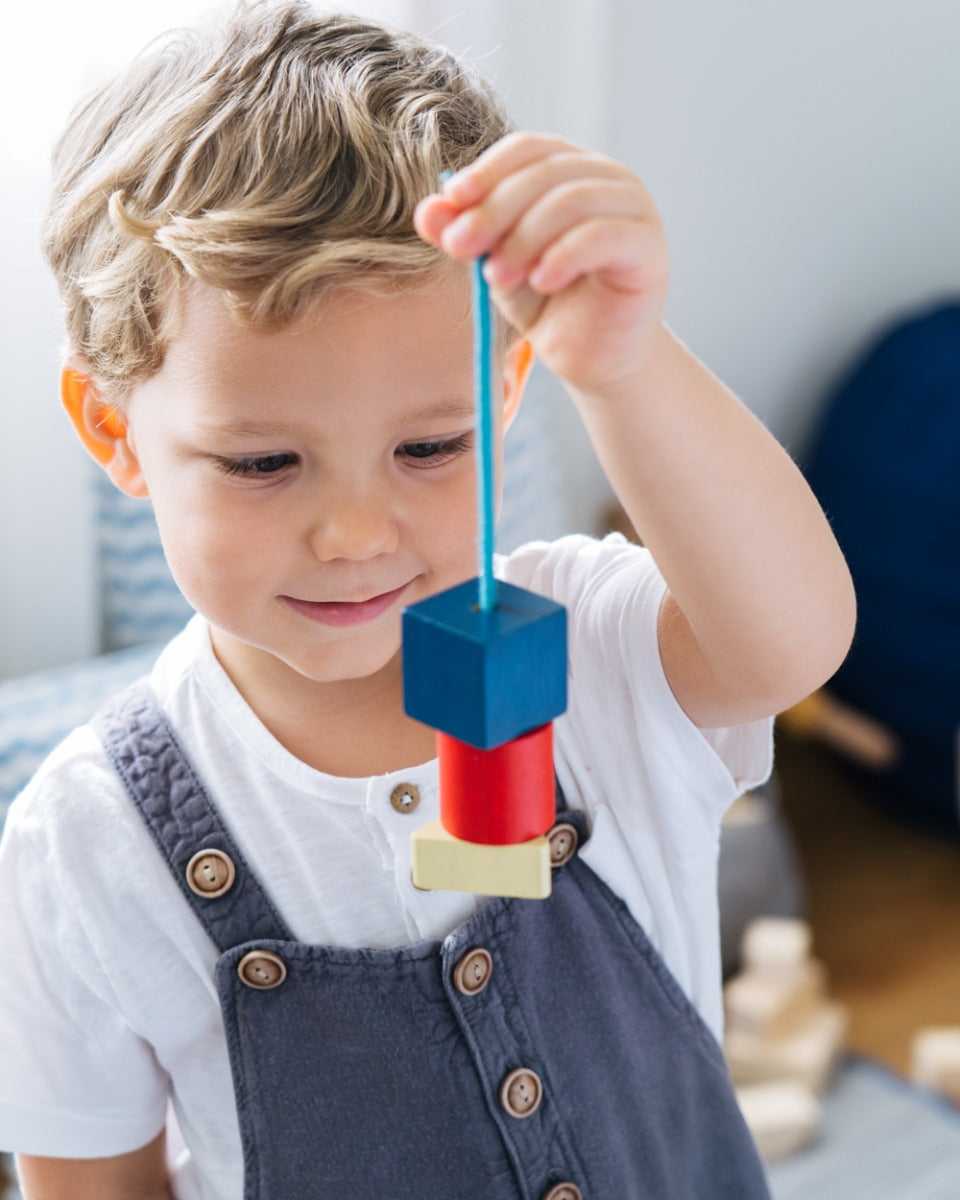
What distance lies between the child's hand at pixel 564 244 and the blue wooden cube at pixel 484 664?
85 millimetres

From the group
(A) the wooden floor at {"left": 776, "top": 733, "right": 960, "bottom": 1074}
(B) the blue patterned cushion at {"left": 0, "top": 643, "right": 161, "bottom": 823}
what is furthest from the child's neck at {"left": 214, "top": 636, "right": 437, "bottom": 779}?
(A) the wooden floor at {"left": 776, "top": 733, "right": 960, "bottom": 1074}

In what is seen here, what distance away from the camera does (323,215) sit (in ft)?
1.99

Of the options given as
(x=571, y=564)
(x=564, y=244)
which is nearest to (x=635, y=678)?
(x=571, y=564)

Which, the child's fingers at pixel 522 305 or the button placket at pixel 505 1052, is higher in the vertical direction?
the child's fingers at pixel 522 305

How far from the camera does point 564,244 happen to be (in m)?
0.46

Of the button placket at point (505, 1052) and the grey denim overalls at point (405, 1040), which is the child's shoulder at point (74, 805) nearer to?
the grey denim overalls at point (405, 1040)

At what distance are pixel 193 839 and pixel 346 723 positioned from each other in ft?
0.31

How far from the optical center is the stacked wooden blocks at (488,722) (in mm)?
457

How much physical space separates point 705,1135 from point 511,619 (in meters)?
0.47

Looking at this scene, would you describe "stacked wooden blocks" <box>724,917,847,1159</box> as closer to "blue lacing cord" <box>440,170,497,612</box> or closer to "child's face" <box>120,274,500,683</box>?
"child's face" <box>120,274,500,683</box>

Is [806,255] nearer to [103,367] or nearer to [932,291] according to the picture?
[932,291]

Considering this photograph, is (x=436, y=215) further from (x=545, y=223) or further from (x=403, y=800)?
(x=403, y=800)

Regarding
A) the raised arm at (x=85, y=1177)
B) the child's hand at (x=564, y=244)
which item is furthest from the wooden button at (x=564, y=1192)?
the child's hand at (x=564, y=244)

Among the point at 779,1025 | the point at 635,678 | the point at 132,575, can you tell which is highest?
the point at 635,678
